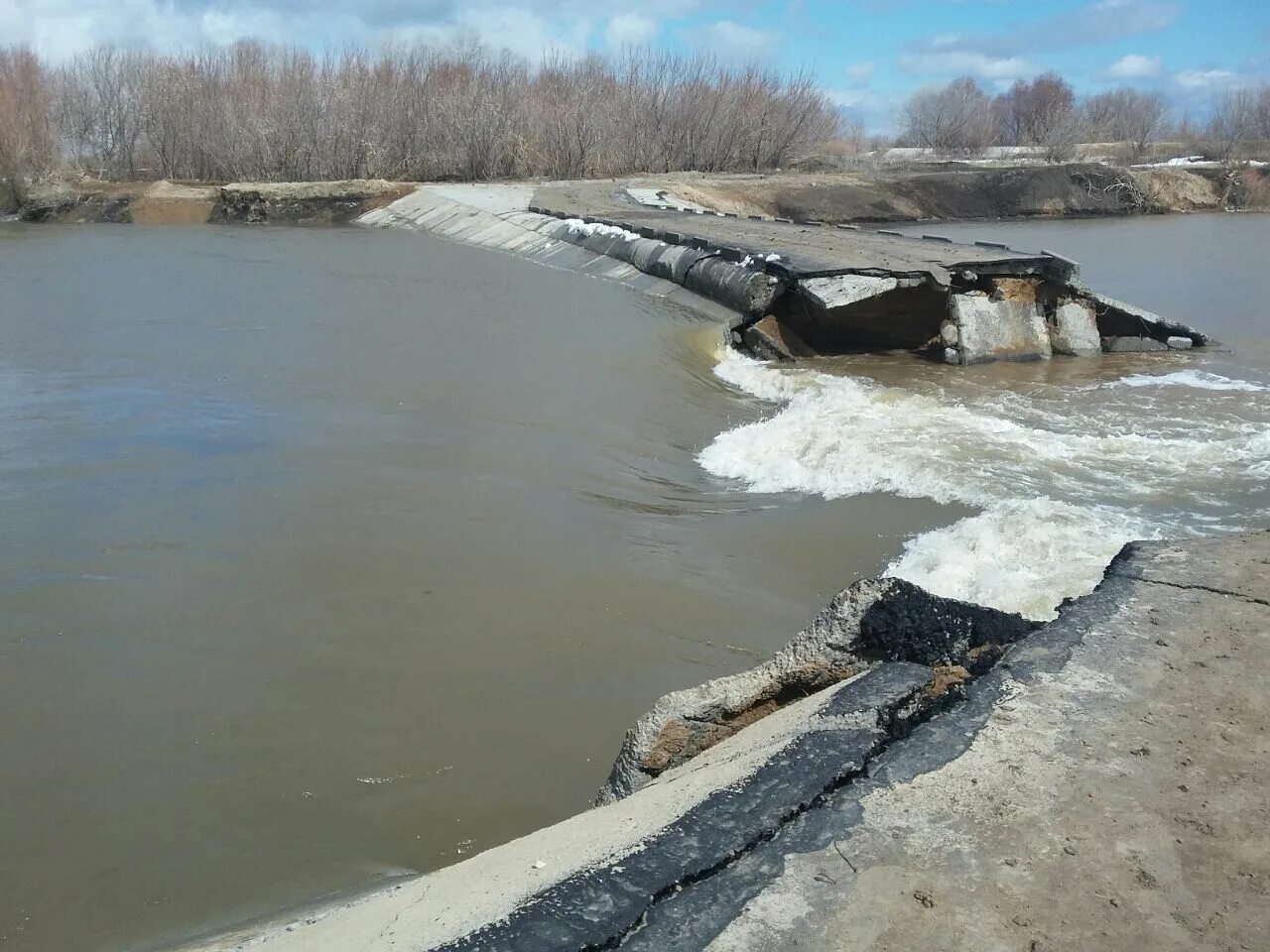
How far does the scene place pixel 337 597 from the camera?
16.1 feet

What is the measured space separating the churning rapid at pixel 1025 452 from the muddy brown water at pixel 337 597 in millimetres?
388

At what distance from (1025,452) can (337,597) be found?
4799 millimetres

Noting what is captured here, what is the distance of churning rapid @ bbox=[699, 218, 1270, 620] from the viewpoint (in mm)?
5336

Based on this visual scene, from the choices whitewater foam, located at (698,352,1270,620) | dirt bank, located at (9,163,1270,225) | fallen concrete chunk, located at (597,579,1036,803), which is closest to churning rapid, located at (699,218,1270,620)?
whitewater foam, located at (698,352,1270,620)

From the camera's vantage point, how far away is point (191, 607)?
188 inches

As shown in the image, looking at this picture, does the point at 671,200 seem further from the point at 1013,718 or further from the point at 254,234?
the point at 1013,718

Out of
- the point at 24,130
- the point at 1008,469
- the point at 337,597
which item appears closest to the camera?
the point at 337,597

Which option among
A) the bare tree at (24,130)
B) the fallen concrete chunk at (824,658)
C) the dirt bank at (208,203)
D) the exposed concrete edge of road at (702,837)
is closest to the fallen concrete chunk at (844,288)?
the fallen concrete chunk at (824,658)

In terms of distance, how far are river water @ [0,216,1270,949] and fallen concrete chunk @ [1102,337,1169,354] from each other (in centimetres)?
73

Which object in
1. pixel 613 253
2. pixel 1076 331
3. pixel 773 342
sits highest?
pixel 613 253

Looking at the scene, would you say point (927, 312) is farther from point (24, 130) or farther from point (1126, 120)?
point (1126, 120)

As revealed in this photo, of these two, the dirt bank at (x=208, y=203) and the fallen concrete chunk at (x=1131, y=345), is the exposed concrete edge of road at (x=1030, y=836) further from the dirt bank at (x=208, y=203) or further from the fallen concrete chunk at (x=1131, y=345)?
the dirt bank at (x=208, y=203)

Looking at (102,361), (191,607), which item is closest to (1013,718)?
(191,607)

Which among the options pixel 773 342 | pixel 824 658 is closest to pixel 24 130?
pixel 773 342
